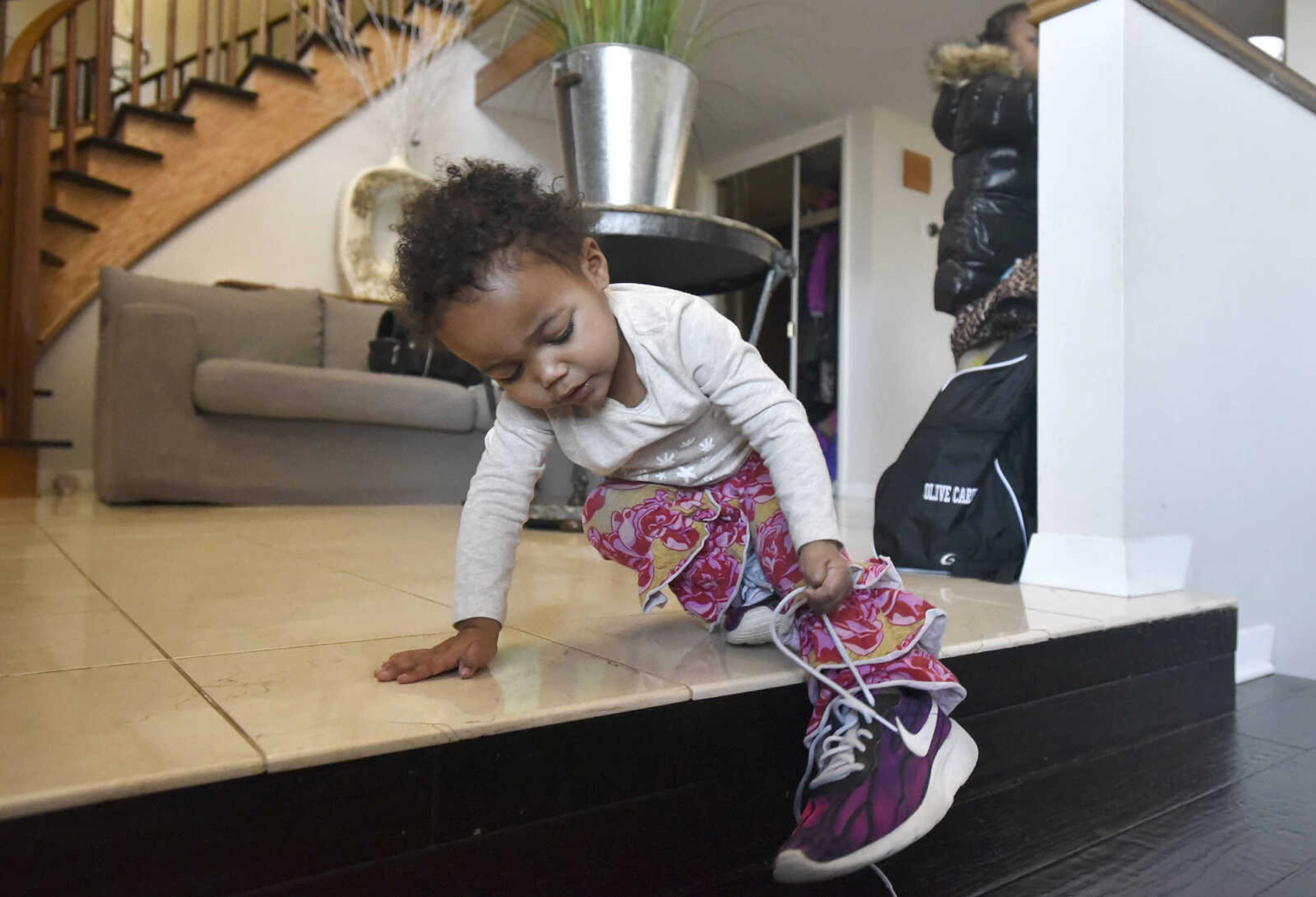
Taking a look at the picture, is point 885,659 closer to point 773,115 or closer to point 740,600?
point 740,600

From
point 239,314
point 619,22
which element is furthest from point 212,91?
point 619,22

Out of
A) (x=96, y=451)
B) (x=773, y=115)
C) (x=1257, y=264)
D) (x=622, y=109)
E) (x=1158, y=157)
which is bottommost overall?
(x=96, y=451)

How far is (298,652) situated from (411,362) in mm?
2657

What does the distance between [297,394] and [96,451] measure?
0.71 metres

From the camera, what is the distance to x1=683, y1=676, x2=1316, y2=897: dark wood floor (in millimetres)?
746

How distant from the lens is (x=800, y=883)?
71cm

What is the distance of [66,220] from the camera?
378 centimetres

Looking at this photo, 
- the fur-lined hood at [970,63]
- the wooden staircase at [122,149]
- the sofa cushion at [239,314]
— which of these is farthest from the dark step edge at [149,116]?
the fur-lined hood at [970,63]

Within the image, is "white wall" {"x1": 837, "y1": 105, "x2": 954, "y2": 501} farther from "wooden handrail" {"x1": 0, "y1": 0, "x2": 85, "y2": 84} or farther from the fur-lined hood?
"wooden handrail" {"x1": 0, "y1": 0, "x2": 85, "y2": 84}

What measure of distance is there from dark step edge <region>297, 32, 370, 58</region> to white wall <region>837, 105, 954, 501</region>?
2616 millimetres

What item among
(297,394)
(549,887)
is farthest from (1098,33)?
(297,394)

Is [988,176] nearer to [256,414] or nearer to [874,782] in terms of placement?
[874,782]

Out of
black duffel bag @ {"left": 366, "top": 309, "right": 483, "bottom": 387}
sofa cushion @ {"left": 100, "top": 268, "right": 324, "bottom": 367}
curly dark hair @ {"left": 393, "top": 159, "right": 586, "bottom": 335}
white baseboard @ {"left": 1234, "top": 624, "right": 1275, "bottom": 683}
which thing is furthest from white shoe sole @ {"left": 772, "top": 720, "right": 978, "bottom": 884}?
sofa cushion @ {"left": 100, "top": 268, "right": 324, "bottom": 367}

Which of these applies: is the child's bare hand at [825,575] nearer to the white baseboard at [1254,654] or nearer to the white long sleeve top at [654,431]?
the white long sleeve top at [654,431]
